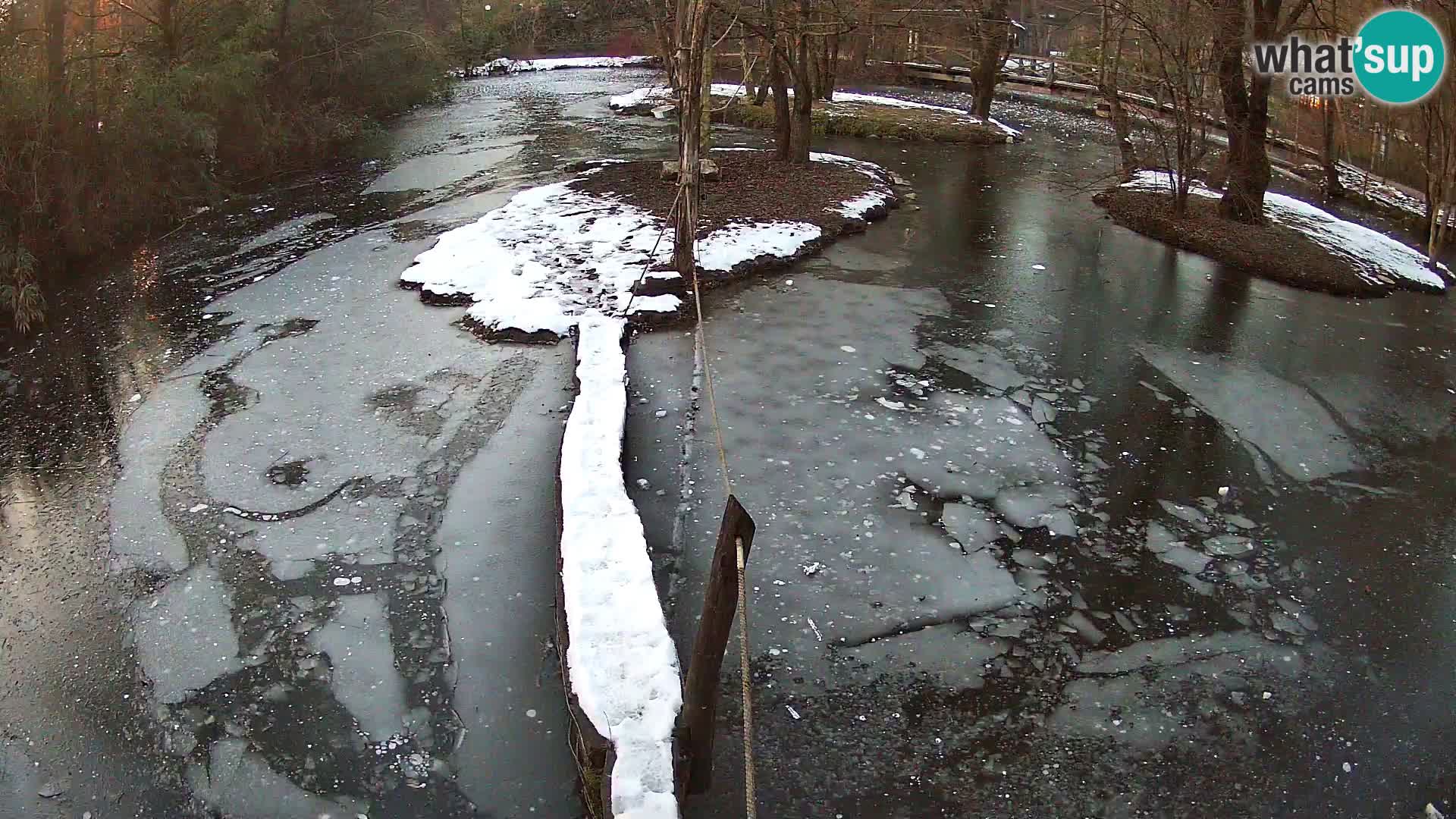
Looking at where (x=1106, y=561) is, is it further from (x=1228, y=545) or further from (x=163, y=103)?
(x=163, y=103)

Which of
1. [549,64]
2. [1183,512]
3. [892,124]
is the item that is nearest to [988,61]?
[892,124]

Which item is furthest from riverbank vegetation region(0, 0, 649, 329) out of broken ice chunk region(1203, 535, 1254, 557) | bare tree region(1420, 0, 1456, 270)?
bare tree region(1420, 0, 1456, 270)

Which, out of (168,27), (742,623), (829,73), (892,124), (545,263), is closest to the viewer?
(742,623)

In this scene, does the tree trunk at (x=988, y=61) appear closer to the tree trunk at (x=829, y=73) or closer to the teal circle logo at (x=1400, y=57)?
the tree trunk at (x=829, y=73)

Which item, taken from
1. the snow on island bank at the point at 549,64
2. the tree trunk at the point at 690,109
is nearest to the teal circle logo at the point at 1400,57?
the tree trunk at the point at 690,109

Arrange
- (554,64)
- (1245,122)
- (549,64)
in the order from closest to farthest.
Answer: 1. (1245,122)
2. (549,64)
3. (554,64)

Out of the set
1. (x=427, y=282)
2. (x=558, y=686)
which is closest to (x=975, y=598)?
(x=558, y=686)
